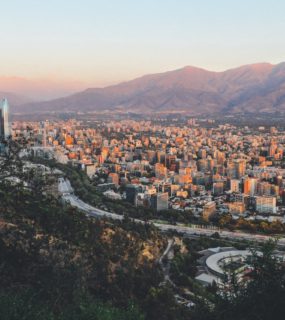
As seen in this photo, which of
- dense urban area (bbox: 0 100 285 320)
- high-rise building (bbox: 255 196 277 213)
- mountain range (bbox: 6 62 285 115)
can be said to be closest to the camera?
dense urban area (bbox: 0 100 285 320)

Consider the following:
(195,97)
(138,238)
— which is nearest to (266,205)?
(138,238)

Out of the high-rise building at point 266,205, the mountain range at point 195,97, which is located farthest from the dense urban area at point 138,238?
the mountain range at point 195,97

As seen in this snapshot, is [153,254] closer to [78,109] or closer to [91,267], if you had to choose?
[91,267]

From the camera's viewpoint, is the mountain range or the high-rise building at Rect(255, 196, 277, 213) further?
the mountain range

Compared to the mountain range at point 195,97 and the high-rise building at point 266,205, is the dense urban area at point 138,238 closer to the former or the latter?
the high-rise building at point 266,205

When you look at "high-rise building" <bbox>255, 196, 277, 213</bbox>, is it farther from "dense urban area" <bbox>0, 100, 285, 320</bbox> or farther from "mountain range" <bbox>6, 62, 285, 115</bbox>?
"mountain range" <bbox>6, 62, 285, 115</bbox>

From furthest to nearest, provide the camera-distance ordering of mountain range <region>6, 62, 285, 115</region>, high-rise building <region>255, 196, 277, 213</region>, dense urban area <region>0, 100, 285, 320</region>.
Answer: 1. mountain range <region>6, 62, 285, 115</region>
2. high-rise building <region>255, 196, 277, 213</region>
3. dense urban area <region>0, 100, 285, 320</region>

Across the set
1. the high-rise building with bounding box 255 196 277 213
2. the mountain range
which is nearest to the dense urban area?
the high-rise building with bounding box 255 196 277 213

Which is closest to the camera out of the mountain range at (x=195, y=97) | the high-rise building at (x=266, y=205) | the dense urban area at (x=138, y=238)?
the dense urban area at (x=138, y=238)

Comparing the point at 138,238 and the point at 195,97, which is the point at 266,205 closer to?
the point at 138,238

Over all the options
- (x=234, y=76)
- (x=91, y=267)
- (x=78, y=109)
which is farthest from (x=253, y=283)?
(x=234, y=76)

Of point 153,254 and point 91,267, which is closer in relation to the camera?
point 91,267
